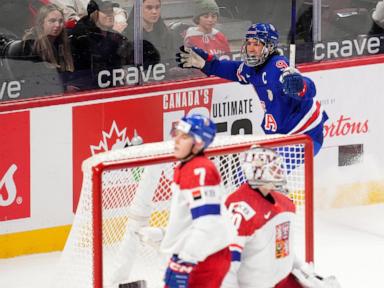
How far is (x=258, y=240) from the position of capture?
5.80 m

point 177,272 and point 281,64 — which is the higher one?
point 281,64

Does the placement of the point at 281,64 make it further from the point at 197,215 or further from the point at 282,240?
the point at 197,215

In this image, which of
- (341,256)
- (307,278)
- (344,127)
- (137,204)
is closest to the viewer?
(307,278)

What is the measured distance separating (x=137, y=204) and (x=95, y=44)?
1566 mm

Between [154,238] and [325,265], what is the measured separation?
204 cm

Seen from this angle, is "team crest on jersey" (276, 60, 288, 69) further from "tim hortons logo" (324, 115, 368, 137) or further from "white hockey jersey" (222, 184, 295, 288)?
"white hockey jersey" (222, 184, 295, 288)

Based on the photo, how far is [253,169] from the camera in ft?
19.2

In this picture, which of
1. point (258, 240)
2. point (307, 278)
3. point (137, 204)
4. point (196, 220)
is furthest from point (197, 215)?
point (137, 204)

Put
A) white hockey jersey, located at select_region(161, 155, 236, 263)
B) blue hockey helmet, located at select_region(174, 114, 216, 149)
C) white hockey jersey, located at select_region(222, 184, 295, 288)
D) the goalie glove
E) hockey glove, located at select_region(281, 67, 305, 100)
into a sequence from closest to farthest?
white hockey jersey, located at select_region(161, 155, 236, 263)
blue hockey helmet, located at select_region(174, 114, 216, 149)
white hockey jersey, located at select_region(222, 184, 295, 288)
the goalie glove
hockey glove, located at select_region(281, 67, 305, 100)

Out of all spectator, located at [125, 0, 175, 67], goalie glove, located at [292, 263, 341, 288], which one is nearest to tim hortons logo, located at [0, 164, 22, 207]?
spectator, located at [125, 0, 175, 67]

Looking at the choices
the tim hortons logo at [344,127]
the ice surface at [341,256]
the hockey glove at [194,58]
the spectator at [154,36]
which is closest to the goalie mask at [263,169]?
the ice surface at [341,256]

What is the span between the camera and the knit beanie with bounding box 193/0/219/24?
26.8 feet

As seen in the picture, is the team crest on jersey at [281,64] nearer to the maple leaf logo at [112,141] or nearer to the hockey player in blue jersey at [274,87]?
the hockey player in blue jersey at [274,87]

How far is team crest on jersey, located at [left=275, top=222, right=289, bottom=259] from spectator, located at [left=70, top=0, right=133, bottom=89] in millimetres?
2228
